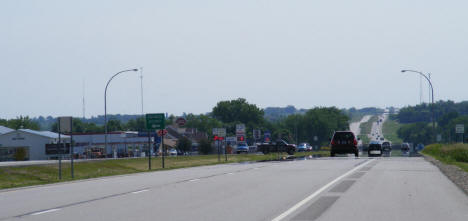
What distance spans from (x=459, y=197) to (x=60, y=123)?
19.6 m

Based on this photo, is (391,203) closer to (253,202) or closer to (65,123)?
(253,202)

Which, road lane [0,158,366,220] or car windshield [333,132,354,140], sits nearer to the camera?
road lane [0,158,366,220]

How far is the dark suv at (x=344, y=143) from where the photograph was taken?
5650 cm

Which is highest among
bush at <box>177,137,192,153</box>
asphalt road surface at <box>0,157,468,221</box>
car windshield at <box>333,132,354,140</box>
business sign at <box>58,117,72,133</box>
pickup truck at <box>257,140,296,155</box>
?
business sign at <box>58,117,72,133</box>

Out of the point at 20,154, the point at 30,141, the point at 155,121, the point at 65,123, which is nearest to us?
the point at 65,123

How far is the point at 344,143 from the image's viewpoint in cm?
5725

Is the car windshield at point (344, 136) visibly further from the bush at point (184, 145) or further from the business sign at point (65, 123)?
the bush at point (184, 145)

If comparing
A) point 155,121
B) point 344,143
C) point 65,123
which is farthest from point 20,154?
point 65,123

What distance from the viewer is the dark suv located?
185ft

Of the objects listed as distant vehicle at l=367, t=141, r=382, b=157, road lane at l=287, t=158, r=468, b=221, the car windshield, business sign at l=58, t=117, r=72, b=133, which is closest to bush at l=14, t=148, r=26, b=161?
distant vehicle at l=367, t=141, r=382, b=157

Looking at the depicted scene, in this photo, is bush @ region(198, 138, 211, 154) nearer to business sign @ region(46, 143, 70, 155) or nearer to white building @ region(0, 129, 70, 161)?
white building @ region(0, 129, 70, 161)

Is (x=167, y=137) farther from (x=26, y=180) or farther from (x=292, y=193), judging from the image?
(x=292, y=193)

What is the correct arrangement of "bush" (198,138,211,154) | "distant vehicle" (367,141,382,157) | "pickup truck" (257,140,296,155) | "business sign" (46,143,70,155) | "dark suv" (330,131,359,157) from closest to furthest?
1. "business sign" (46,143,70,155)
2. "dark suv" (330,131,359,157)
3. "distant vehicle" (367,141,382,157)
4. "pickup truck" (257,140,296,155)
5. "bush" (198,138,211,154)

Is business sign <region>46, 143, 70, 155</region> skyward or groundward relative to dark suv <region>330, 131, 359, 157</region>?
skyward
